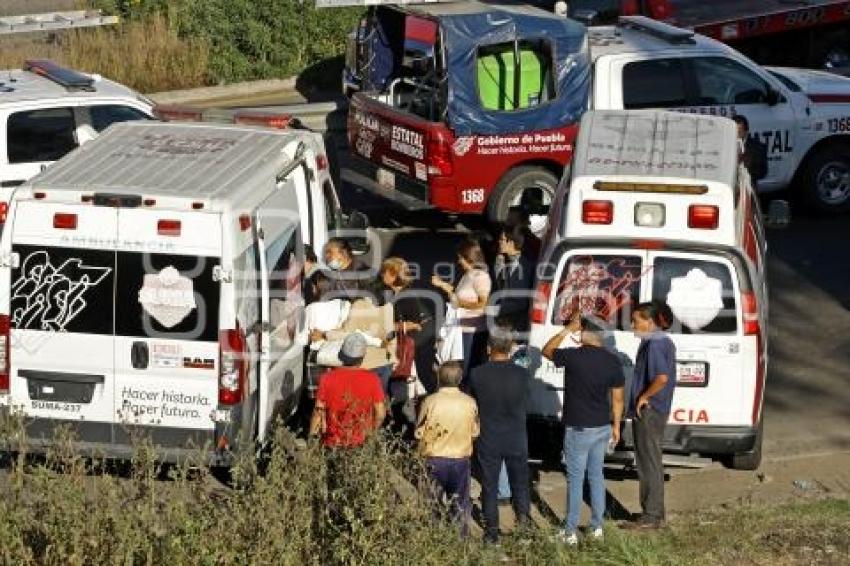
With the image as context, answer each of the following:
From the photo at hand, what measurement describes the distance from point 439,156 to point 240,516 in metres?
8.91

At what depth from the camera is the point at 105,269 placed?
1107 centimetres

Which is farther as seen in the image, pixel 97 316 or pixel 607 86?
pixel 607 86

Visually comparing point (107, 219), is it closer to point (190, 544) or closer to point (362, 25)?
point (190, 544)

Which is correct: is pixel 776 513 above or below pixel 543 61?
below

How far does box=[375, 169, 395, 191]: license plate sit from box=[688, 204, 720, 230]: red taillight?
20.7 ft

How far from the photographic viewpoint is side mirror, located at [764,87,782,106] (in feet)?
58.2

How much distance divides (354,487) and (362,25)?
35.4 ft

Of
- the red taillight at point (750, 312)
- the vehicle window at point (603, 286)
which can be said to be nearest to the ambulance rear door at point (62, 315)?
the vehicle window at point (603, 286)

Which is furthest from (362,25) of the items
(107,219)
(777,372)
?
(107,219)

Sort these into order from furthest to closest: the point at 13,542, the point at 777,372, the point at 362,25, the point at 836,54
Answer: the point at 836,54 → the point at 362,25 → the point at 777,372 → the point at 13,542

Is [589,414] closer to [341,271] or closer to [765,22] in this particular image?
[341,271]

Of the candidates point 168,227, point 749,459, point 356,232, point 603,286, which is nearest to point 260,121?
point 356,232

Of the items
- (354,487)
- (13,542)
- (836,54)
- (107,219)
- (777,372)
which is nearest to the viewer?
(13,542)

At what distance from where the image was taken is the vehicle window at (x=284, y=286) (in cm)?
1173
